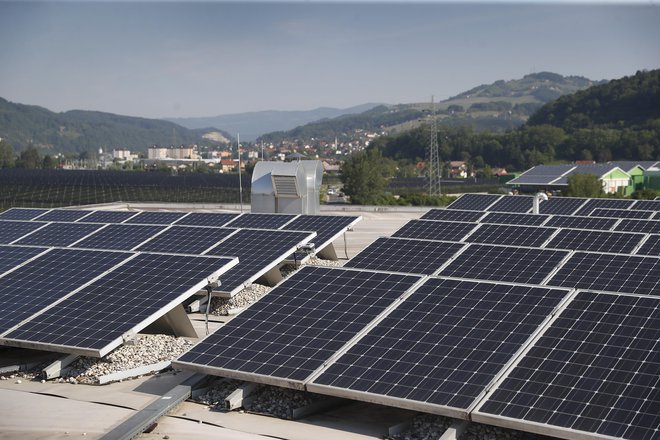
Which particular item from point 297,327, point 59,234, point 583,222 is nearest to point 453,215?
point 583,222

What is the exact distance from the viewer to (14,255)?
78.8ft

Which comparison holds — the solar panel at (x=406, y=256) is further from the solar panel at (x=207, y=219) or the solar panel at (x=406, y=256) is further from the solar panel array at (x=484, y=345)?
the solar panel at (x=207, y=219)

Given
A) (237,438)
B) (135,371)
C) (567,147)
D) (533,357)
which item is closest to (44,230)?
(135,371)

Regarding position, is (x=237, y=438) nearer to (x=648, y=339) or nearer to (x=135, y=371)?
(x=135, y=371)

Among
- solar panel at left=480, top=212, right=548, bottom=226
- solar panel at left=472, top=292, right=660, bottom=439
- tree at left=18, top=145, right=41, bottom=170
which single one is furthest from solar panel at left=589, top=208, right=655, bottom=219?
tree at left=18, top=145, right=41, bottom=170

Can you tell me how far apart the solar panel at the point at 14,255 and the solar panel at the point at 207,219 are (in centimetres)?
851

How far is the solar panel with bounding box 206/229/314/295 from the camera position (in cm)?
2419

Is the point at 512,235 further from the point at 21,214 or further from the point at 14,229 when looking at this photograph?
the point at 21,214

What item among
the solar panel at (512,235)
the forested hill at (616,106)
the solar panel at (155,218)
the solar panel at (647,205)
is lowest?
the solar panel at (647,205)

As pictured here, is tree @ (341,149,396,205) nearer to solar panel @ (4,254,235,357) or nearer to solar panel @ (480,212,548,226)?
solar panel @ (480,212,548,226)

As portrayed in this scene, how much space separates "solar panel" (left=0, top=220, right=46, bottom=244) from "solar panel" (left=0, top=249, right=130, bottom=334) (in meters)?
7.06

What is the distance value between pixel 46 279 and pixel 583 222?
19292 mm

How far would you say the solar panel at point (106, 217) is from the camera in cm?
3506

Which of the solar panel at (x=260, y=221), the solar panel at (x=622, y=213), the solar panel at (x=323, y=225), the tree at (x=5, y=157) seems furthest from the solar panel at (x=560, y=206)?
the tree at (x=5, y=157)
